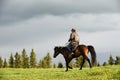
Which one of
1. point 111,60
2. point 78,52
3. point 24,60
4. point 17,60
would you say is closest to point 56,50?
point 78,52

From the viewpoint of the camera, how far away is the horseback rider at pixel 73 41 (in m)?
38.3

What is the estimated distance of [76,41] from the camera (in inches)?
1519

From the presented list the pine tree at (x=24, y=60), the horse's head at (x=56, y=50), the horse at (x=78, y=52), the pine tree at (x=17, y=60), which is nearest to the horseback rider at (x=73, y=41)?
the horse at (x=78, y=52)

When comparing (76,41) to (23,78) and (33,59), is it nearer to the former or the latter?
(23,78)

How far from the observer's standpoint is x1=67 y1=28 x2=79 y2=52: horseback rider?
38.3 m

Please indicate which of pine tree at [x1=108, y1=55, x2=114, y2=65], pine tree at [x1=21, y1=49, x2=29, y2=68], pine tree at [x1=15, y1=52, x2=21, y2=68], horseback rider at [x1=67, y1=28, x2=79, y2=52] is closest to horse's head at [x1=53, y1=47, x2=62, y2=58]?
horseback rider at [x1=67, y1=28, x2=79, y2=52]

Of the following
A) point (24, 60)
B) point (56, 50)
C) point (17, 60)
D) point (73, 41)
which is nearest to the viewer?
point (73, 41)

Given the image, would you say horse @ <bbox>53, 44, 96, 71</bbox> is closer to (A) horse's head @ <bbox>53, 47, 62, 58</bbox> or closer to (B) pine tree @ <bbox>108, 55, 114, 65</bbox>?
(A) horse's head @ <bbox>53, 47, 62, 58</bbox>

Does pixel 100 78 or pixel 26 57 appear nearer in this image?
pixel 100 78

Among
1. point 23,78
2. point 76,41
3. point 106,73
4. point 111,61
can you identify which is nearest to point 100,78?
point 106,73

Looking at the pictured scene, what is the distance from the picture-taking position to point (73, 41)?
3853cm

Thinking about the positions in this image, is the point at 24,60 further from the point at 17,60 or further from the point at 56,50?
the point at 56,50

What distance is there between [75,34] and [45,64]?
79932 millimetres

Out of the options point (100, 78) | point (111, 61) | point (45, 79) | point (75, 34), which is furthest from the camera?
point (111, 61)
